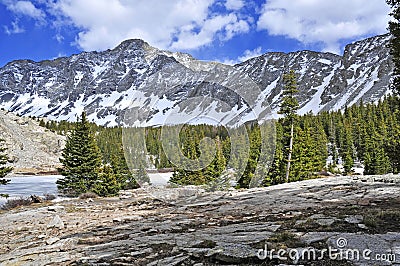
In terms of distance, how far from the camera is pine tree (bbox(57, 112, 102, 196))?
3112 centimetres

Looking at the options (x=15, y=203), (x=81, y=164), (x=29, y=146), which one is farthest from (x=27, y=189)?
(x=29, y=146)

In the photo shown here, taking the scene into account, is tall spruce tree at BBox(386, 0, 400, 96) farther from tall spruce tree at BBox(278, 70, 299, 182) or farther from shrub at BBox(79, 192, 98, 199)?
shrub at BBox(79, 192, 98, 199)

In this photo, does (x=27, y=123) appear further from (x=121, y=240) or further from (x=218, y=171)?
(x=121, y=240)

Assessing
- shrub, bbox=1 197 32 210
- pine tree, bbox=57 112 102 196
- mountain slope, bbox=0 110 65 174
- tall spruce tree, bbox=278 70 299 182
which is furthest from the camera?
mountain slope, bbox=0 110 65 174

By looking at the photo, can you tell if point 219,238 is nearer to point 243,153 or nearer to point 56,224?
point 56,224

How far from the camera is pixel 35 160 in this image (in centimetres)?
8231

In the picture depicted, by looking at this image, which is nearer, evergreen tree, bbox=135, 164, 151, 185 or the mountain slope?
evergreen tree, bbox=135, 164, 151, 185

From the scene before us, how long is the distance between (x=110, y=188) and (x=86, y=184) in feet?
12.7

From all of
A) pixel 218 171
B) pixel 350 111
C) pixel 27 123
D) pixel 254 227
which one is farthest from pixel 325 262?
pixel 27 123

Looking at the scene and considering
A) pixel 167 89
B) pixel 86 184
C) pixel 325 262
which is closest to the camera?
pixel 325 262

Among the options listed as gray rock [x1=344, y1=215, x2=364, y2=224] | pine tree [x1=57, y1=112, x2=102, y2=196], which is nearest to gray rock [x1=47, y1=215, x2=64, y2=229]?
gray rock [x1=344, y1=215, x2=364, y2=224]

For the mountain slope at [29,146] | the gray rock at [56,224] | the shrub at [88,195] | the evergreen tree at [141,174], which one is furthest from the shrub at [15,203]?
the mountain slope at [29,146]

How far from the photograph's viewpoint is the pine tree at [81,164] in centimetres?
3112

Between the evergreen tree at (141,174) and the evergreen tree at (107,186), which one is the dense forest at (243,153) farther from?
the evergreen tree at (107,186)
